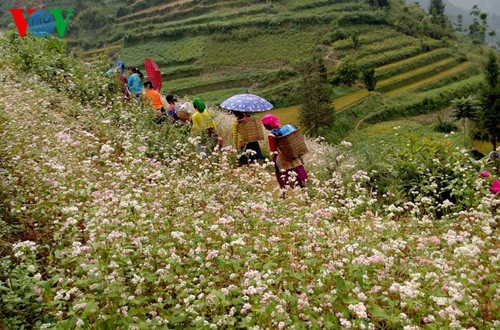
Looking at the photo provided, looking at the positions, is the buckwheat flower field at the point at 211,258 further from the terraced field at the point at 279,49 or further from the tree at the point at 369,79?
the tree at the point at 369,79

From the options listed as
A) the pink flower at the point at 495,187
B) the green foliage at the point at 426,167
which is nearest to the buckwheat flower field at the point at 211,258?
the pink flower at the point at 495,187

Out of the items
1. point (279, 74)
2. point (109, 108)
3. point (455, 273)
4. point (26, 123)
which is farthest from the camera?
point (279, 74)

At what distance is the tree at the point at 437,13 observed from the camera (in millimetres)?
77875

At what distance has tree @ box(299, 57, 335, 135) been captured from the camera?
126 feet

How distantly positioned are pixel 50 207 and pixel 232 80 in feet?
169

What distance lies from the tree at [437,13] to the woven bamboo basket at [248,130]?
268ft

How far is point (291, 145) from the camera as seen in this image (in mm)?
6219

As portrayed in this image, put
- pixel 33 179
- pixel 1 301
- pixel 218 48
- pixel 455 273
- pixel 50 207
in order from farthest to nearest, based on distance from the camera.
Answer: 1. pixel 218 48
2. pixel 33 179
3. pixel 50 207
4. pixel 455 273
5. pixel 1 301

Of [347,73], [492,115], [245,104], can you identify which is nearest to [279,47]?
[347,73]

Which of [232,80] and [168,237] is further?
[232,80]

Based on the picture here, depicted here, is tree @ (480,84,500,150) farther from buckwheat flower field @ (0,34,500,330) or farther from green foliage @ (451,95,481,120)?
buckwheat flower field @ (0,34,500,330)

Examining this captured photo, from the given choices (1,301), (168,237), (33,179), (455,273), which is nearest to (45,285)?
(1,301)

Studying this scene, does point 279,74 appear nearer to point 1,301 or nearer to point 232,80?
point 232,80

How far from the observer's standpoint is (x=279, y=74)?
5331 centimetres
